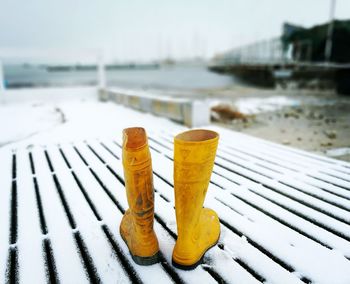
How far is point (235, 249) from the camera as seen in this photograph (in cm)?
176

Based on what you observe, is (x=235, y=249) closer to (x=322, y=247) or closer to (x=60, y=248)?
(x=322, y=247)

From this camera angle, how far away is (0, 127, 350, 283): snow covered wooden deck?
1572 mm

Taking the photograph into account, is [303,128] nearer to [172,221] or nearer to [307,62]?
[172,221]

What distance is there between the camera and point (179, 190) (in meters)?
1.49

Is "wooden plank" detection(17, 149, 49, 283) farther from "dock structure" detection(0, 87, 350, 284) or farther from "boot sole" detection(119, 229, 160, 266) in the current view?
"boot sole" detection(119, 229, 160, 266)

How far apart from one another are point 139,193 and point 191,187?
Answer: 309mm

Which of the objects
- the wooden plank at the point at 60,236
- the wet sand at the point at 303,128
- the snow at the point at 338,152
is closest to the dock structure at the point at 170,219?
the wooden plank at the point at 60,236

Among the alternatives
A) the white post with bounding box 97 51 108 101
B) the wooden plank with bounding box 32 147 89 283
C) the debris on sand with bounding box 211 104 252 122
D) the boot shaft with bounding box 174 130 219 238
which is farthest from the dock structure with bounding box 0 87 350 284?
the white post with bounding box 97 51 108 101

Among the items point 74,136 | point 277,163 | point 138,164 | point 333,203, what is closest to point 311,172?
point 277,163

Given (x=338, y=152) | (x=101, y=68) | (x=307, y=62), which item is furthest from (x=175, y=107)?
(x=307, y=62)

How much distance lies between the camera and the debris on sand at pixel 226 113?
7773mm

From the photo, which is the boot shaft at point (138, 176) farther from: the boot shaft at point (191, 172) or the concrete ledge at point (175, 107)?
the concrete ledge at point (175, 107)

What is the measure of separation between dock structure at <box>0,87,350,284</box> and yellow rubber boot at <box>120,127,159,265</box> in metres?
0.11

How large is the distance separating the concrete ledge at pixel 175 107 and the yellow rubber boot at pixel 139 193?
3727 mm
